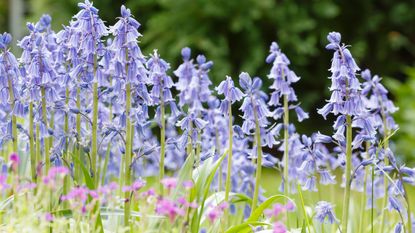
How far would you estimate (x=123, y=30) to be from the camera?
129 inches

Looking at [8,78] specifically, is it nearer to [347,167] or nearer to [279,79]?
[279,79]

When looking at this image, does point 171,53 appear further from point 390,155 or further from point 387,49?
point 390,155

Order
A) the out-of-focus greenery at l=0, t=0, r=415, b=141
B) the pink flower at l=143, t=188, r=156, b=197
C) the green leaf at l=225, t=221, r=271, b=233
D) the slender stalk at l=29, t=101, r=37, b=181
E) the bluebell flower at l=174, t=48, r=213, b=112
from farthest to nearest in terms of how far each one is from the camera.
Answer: the out-of-focus greenery at l=0, t=0, r=415, b=141 → the bluebell flower at l=174, t=48, r=213, b=112 → the slender stalk at l=29, t=101, r=37, b=181 → the green leaf at l=225, t=221, r=271, b=233 → the pink flower at l=143, t=188, r=156, b=197

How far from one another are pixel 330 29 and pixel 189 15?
205cm

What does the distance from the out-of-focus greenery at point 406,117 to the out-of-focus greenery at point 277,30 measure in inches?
37.1

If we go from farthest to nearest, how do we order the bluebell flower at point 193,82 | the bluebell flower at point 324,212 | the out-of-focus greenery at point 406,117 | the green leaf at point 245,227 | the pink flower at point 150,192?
the out-of-focus greenery at point 406,117 < the bluebell flower at point 193,82 < the bluebell flower at point 324,212 < the green leaf at point 245,227 < the pink flower at point 150,192

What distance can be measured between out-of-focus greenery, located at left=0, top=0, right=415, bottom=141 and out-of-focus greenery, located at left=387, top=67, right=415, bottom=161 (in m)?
0.94

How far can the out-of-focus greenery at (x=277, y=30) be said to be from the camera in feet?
34.1

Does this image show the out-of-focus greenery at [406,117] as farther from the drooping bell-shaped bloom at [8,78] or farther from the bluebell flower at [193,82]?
the drooping bell-shaped bloom at [8,78]

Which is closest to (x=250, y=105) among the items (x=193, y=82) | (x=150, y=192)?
(x=193, y=82)

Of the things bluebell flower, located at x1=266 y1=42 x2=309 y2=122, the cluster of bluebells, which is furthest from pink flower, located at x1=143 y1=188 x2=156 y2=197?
bluebell flower, located at x1=266 y1=42 x2=309 y2=122

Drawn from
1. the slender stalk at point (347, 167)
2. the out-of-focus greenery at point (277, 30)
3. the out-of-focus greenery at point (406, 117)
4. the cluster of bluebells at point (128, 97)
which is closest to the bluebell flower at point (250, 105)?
the cluster of bluebells at point (128, 97)

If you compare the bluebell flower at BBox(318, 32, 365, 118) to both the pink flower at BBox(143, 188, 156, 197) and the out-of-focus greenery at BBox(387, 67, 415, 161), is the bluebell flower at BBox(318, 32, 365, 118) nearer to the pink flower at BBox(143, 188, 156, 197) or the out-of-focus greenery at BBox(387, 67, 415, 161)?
the pink flower at BBox(143, 188, 156, 197)

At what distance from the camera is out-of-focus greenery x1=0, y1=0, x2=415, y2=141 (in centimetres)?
1041
